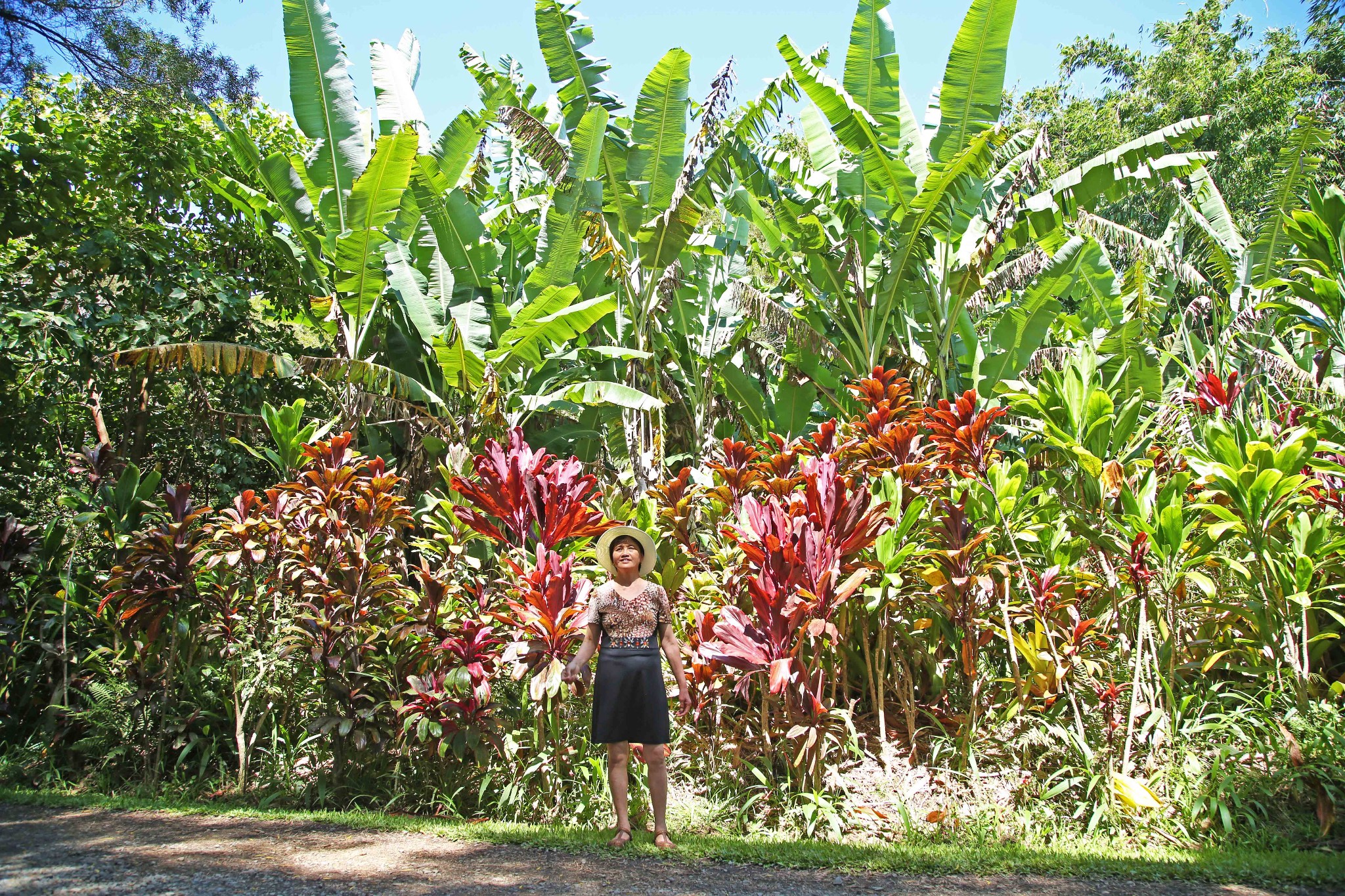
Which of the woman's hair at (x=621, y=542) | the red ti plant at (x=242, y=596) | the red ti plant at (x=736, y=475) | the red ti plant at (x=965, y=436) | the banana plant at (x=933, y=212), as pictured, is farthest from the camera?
the banana plant at (x=933, y=212)

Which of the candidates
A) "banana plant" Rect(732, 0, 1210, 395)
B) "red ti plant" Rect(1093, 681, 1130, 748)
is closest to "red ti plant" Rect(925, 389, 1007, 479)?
"red ti plant" Rect(1093, 681, 1130, 748)

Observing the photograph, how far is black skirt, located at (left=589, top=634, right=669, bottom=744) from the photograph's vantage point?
3.64 m

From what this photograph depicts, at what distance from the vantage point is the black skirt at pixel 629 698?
11.9ft

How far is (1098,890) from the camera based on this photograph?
2.96 metres

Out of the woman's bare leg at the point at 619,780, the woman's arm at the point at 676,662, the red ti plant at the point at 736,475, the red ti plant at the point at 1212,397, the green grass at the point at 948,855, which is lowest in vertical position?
the green grass at the point at 948,855

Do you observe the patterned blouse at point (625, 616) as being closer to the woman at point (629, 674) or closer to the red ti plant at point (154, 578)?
the woman at point (629, 674)

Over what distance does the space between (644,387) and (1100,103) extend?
1524cm

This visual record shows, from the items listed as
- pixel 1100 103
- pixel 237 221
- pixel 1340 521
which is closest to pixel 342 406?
pixel 237 221

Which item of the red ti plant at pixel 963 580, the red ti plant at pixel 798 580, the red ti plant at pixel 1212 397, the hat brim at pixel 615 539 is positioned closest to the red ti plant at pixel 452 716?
the hat brim at pixel 615 539

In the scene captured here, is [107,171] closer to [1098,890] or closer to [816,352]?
[816,352]

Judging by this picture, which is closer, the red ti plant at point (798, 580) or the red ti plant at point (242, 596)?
the red ti plant at point (798, 580)

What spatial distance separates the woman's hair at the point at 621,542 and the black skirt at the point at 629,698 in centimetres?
41

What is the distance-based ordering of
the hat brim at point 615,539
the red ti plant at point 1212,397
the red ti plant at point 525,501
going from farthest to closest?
1. the red ti plant at point 1212,397
2. the red ti plant at point 525,501
3. the hat brim at point 615,539

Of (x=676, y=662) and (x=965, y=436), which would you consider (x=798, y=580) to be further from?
(x=965, y=436)
